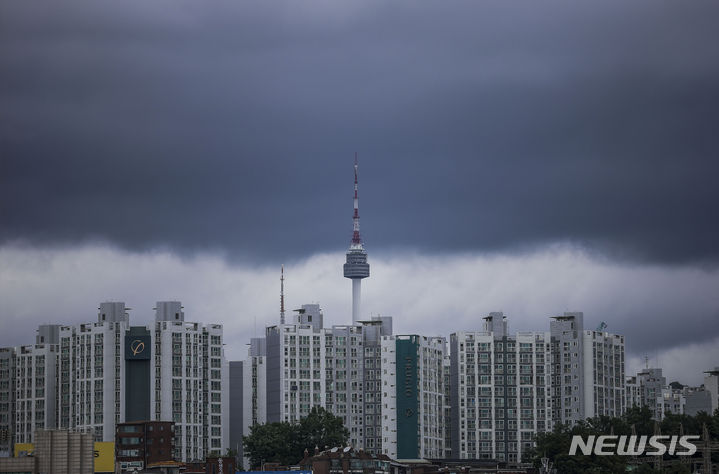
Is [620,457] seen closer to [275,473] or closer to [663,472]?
[663,472]

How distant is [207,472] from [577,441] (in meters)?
47.7

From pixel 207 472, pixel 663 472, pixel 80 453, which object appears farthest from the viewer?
pixel 207 472

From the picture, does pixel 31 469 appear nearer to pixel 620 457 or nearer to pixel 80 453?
pixel 80 453

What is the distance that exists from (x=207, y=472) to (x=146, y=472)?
26.7 ft

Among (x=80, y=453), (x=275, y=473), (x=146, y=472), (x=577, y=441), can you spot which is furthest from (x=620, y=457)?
(x=80, y=453)

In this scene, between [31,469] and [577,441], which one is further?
[577,441]

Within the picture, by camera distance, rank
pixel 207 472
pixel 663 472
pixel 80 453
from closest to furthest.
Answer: pixel 80 453 → pixel 663 472 → pixel 207 472

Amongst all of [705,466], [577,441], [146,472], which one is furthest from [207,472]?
[705,466]

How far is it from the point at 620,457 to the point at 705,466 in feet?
47.6

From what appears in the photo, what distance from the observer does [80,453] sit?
135500mm

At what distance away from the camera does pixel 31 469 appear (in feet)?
445

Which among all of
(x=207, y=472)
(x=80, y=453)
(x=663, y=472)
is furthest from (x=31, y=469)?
(x=663, y=472)

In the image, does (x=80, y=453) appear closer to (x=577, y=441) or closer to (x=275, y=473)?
(x=275, y=473)

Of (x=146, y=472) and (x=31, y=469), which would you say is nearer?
(x=31, y=469)
